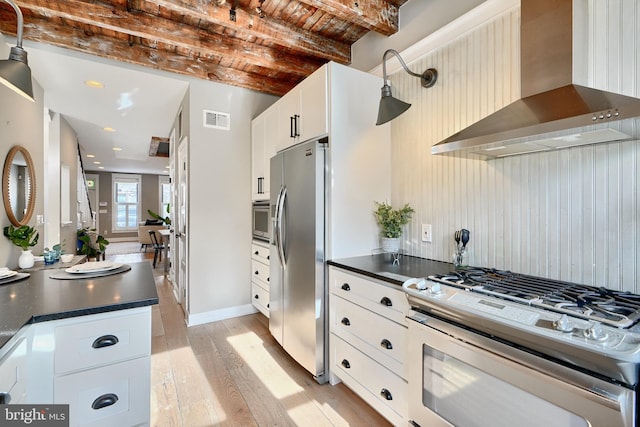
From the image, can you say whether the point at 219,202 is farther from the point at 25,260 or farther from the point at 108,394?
the point at 108,394

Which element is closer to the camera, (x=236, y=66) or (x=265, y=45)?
(x=265, y=45)

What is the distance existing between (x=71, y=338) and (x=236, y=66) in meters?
3.03

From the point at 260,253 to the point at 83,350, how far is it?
85.8 inches

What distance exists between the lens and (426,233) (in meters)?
2.22

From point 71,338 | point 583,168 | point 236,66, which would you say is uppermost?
A: point 236,66

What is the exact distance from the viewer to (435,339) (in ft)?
4.37

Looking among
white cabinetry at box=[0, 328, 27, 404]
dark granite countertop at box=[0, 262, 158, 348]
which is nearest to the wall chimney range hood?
dark granite countertop at box=[0, 262, 158, 348]

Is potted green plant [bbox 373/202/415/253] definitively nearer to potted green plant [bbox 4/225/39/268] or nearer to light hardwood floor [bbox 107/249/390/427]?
light hardwood floor [bbox 107/249/390/427]

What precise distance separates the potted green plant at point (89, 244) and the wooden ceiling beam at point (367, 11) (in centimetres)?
517

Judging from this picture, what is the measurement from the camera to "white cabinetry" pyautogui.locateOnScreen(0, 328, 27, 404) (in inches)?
35.3

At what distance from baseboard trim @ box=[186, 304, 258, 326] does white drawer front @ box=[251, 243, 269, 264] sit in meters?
0.64

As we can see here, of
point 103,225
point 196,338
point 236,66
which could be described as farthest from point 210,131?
point 103,225

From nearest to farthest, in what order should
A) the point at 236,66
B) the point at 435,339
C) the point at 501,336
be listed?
the point at 501,336, the point at 435,339, the point at 236,66

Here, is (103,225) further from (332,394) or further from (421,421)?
(421,421)
